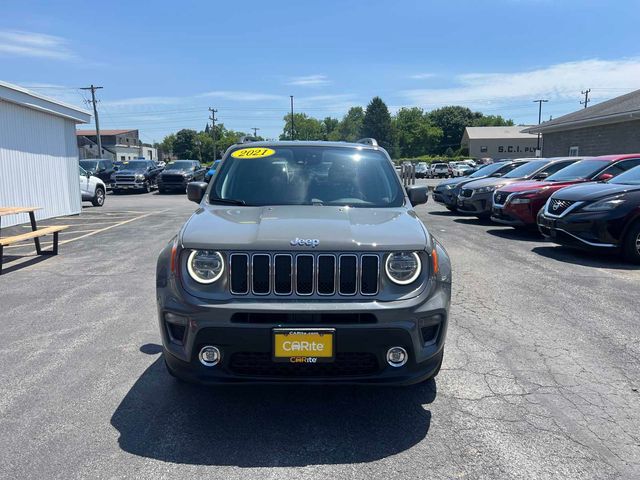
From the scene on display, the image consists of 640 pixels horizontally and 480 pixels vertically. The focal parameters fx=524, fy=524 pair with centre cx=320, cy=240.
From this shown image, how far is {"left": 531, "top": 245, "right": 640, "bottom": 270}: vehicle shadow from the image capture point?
26.5 feet

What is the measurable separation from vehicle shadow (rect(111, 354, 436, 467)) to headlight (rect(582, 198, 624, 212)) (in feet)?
18.9

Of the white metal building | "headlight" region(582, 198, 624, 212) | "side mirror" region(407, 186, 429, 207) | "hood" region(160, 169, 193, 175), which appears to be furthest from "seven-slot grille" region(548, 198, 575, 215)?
"hood" region(160, 169, 193, 175)

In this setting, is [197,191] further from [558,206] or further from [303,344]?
[558,206]

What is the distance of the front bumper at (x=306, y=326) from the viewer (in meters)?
2.98

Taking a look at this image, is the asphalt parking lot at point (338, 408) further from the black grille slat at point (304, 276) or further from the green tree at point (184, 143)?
the green tree at point (184, 143)

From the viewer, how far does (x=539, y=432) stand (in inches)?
126

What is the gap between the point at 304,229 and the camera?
3305 millimetres

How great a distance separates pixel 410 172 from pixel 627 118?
10.9 metres

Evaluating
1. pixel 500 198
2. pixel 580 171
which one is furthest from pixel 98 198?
pixel 580 171

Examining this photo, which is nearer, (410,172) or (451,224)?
(451,224)

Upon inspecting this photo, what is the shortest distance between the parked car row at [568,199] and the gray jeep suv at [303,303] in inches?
233

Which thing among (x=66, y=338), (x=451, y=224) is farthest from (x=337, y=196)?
(x=451, y=224)

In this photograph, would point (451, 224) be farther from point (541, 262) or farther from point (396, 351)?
point (396, 351)

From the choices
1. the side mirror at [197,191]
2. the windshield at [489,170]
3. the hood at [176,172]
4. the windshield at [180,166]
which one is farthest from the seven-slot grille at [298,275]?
the windshield at [180,166]
